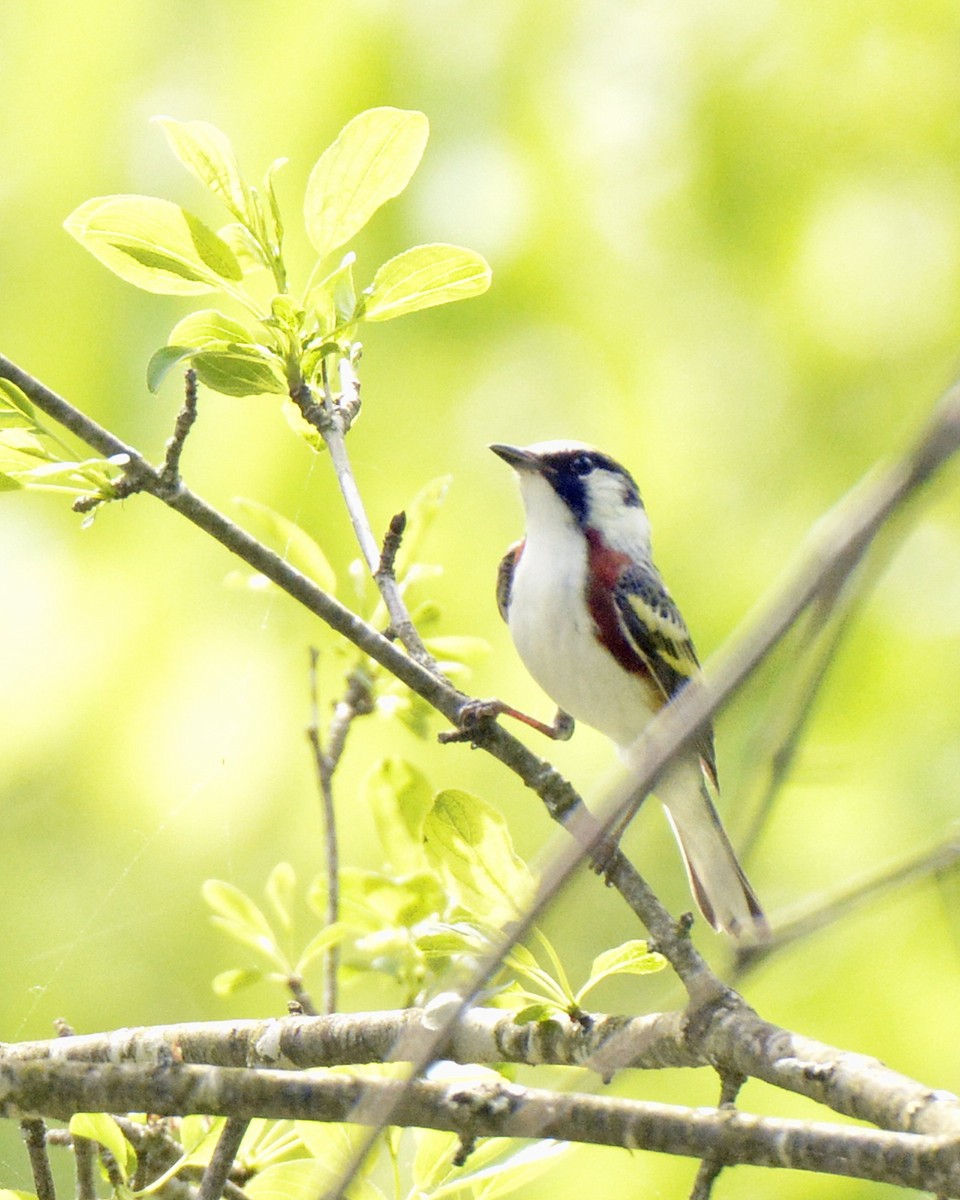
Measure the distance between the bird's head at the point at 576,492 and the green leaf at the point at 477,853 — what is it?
0.96m

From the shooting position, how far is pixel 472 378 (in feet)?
11.9

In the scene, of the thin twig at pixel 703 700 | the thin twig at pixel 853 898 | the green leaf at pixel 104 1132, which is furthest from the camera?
the green leaf at pixel 104 1132

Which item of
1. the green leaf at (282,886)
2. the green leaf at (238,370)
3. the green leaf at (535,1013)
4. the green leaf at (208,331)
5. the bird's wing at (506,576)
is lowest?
the green leaf at (282,886)

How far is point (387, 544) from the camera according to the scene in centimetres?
137

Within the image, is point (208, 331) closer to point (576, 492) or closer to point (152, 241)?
point (152, 241)

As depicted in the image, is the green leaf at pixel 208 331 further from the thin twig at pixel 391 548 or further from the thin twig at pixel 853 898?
the thin twig at pixel 853 898

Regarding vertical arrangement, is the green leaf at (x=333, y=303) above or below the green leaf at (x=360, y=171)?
below

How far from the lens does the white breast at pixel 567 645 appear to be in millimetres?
2016

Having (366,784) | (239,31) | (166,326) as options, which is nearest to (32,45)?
(239,31)

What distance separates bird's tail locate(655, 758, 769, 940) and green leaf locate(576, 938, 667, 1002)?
35.2 inches

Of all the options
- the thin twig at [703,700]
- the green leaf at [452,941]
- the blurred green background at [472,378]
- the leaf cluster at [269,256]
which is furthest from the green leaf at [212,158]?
the blurred green background at [472,378]

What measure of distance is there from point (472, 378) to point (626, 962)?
2.62m

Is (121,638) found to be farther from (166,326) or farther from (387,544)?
(387,544)

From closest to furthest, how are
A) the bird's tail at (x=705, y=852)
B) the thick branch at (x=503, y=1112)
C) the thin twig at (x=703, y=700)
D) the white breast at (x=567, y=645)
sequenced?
the thin twig at (x=703, y=700), the thick branch at (x=503, y=1112), the white breast at (x=567, y=645), the bird's tail at (x=705, y=852)
